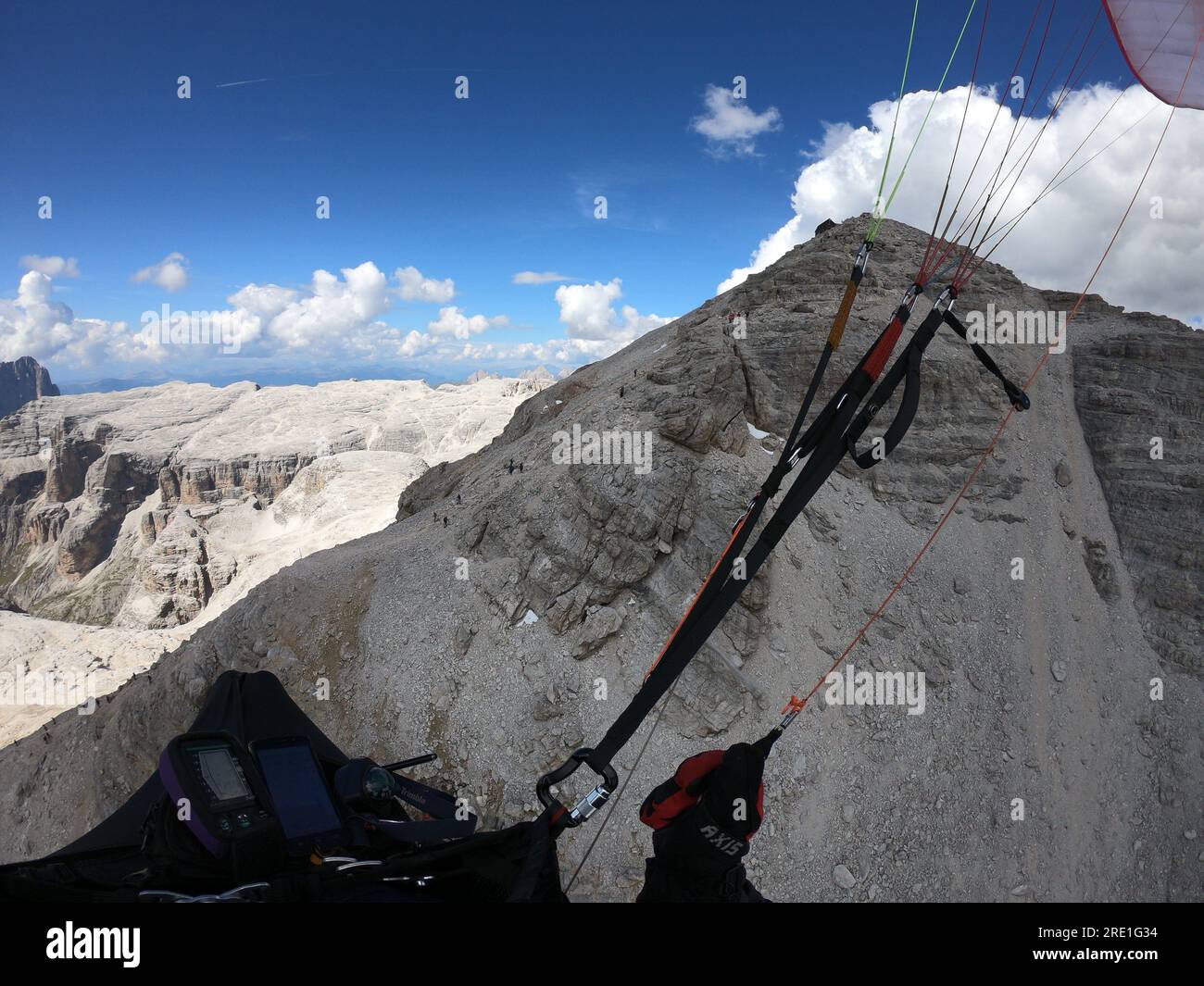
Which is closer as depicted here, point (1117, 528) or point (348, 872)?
point (348, 872)

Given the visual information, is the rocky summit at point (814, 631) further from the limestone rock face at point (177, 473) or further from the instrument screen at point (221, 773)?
the limestone rock face at point (177, 473)

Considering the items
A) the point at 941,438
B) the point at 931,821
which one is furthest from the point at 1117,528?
the point at 931,821

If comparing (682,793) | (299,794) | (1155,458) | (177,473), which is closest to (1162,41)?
(682,793)

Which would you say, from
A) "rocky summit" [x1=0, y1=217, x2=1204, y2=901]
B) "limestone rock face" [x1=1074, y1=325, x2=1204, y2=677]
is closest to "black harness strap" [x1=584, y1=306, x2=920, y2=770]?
"rocky summit" [x1=0, y1=217, x2=1204, y2=901]

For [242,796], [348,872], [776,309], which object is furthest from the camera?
[776,309]

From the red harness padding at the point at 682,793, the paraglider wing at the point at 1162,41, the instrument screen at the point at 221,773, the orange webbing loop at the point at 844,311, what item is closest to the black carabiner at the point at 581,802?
the red harness padding at the point at 682,793

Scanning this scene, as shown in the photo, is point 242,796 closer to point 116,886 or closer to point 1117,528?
point 116,886

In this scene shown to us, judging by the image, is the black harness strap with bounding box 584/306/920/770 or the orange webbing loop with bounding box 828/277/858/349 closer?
the black harness strap with bounding box 584/306/920/770

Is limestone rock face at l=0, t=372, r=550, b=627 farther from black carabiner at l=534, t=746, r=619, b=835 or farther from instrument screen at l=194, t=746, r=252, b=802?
black carabiner at l=534, t=746, r=619, b=835
